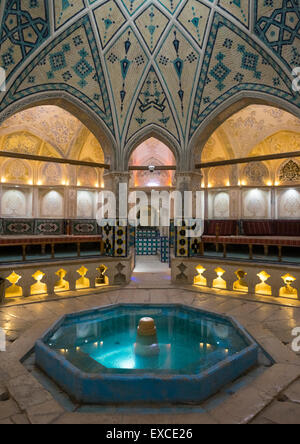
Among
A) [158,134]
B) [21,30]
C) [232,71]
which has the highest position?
[21,30]

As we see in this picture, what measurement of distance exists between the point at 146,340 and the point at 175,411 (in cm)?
172

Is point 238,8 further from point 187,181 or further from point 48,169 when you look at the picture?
point 48,169

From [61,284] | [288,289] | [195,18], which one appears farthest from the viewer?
[61,284]

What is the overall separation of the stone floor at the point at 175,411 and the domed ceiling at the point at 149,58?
188 inches

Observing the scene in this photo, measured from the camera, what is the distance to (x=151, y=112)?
29.6 ft

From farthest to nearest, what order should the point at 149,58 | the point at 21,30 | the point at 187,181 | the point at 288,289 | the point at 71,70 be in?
the point at 187,181 → the point at 149,58 → the point at 71,70 → the point at 288,289 → the point at 21,30

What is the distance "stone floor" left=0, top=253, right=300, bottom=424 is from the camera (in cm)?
262

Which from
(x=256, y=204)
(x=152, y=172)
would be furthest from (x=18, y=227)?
(x=256, y=204)

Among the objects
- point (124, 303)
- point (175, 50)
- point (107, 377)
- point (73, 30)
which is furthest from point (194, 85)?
point (107, 377)

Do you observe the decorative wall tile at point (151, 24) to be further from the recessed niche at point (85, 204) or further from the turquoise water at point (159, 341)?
the turquoise water at point (159, 341)

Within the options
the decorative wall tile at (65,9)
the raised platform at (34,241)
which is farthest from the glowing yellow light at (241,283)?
the decorative wall tile at (65,9)

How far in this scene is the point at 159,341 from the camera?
4.53 metres

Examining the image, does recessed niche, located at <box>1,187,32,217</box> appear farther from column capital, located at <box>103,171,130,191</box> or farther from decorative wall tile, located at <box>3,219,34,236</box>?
column capital, located at <box>103,171,130,191</box>

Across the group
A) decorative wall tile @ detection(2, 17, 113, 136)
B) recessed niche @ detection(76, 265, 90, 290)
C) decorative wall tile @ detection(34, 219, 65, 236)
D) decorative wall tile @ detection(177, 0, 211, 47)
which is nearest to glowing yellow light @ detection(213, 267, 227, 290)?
recessed niche @ detection(76, 265, 90, 290)
